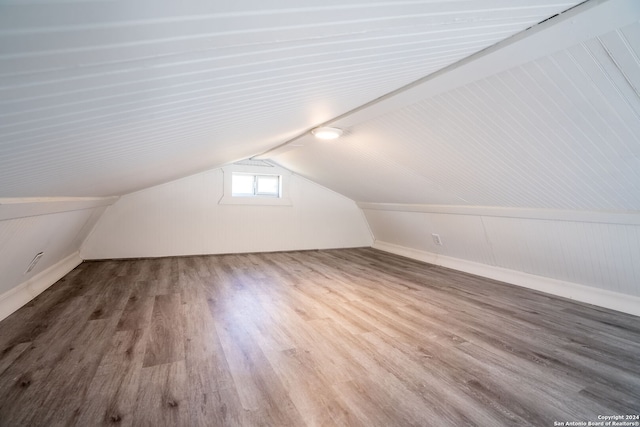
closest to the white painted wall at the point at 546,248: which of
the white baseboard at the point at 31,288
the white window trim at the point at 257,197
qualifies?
the white window trim at the point at 257,197

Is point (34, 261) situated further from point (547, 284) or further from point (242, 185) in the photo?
point (547, 284)

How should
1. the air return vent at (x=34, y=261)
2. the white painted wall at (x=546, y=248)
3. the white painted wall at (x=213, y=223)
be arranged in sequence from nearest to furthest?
the white painted wall at (x=546, y=248)
the air return vent at (x=34, y=261)
the white painted wall at (x=213, y=223)

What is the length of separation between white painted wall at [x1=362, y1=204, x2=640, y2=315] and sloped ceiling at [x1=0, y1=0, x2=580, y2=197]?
1054 millimetres

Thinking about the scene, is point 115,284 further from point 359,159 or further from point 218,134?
point 359,159

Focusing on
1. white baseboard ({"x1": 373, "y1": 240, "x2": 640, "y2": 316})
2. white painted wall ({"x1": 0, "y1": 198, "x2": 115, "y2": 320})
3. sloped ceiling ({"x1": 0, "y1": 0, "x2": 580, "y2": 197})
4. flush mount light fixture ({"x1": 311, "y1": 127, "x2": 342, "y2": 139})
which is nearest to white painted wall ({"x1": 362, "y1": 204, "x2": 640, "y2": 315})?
white baseboard ({"x1": 373, "y1": 240, "x2": 640, "y2": 316})

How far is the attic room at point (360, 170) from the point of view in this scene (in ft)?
2.72

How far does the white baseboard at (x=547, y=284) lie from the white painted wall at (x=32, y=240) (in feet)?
17.4

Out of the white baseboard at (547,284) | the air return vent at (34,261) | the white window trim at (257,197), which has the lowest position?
the white baseboard at (547,284)

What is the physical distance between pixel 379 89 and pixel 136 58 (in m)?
1.62

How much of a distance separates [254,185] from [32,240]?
3.95 metres

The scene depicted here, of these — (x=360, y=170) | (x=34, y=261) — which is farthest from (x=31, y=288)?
(x=360, y=170)

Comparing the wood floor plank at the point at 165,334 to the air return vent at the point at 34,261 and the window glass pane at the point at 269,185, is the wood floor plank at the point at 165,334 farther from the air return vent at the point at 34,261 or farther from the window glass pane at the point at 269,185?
the window glass pane at the point at 269,185

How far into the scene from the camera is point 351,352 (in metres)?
2.15

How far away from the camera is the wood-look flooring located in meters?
1.52
